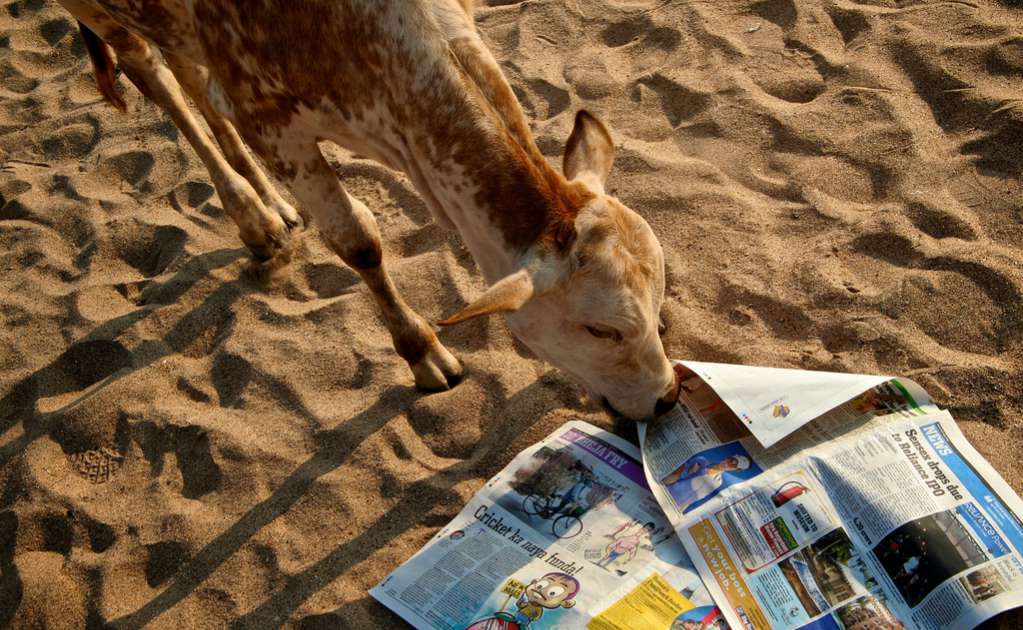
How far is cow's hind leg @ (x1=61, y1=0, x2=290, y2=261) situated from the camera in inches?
153

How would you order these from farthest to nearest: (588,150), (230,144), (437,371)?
(230,144), (437,371), (588,150)

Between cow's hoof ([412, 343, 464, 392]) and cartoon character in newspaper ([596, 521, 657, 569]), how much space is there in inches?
40.3

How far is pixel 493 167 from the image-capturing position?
91.4 inches

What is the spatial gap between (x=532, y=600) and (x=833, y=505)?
98 cm

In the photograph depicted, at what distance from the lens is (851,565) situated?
2277mm

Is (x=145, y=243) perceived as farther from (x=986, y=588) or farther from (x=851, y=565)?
(x=986, y=588)

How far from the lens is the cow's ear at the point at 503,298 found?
6.56 feet

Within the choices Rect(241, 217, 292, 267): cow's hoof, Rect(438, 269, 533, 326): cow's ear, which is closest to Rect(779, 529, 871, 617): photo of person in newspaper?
Rect(438, 269, 533, 326): cow's ear

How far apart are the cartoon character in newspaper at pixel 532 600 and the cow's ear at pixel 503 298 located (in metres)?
0.91

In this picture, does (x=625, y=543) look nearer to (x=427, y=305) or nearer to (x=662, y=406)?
(x=662, y=406)

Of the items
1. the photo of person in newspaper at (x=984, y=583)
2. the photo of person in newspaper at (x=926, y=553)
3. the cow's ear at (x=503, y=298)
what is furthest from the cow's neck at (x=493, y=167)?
the photo of person in newspaper at (x=984, y=583)

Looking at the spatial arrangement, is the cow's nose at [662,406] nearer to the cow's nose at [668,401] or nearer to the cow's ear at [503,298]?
the cow's nose at [668,401]

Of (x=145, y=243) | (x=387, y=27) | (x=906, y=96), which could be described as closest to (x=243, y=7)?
(x=387, y=27)

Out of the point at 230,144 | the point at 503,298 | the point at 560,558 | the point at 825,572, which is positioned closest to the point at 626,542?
the point at 560,558
